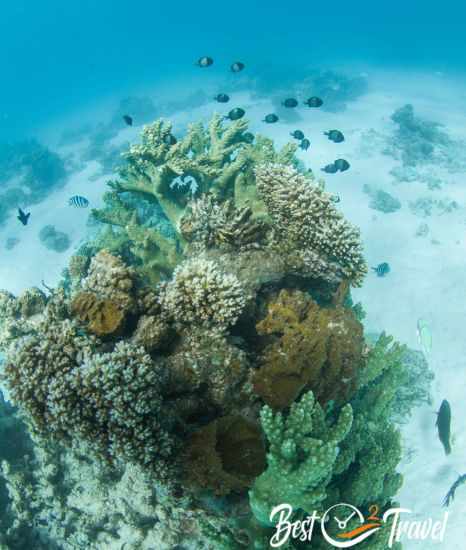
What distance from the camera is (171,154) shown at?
5543 millimetres

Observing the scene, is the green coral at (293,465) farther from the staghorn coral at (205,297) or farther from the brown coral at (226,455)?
the staghorn coral at (205,297)

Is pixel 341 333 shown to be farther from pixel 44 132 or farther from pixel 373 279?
pixel 44 132

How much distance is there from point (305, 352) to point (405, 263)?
9.87 metres

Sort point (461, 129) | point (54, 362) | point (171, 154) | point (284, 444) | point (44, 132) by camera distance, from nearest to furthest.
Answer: point (284, 444)
point (54, 362)
point (171, 154)
point (461, 129)
point (44, 132)

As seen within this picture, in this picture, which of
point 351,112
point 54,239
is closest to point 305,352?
point 54,239

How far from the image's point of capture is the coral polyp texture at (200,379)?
2.84 meters

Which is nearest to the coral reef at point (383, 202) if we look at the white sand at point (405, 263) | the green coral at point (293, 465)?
the white sand at point (405, 263)

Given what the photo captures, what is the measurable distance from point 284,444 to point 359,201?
13.6 metres

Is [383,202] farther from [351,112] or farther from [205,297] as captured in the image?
[351,112]

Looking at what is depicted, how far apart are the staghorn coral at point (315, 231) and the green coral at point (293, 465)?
2083 mm

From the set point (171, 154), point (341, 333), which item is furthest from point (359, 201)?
point (341, 333)

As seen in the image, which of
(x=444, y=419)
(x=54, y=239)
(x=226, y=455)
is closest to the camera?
(x=226, y=455)

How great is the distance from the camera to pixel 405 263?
39.0ft

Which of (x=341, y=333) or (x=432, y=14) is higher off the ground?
(x=432, y=14)
